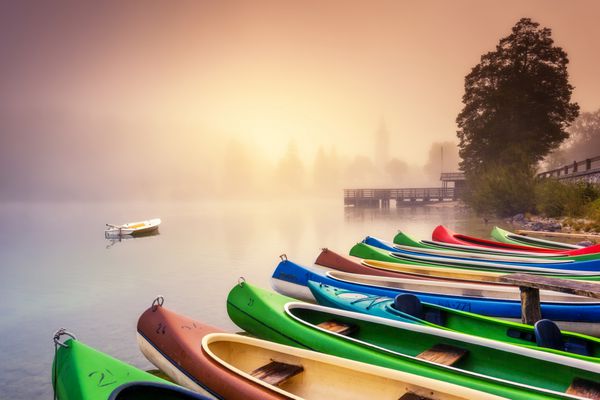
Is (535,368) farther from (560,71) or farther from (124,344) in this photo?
(560,71)

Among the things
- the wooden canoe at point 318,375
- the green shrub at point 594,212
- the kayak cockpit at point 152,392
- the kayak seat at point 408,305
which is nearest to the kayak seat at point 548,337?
the kayak seat at point 408,305

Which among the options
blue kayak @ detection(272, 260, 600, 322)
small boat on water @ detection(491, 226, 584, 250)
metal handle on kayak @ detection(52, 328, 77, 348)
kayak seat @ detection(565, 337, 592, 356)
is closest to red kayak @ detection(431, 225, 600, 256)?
small boat on water @ detection(491, 226, 584, 250)

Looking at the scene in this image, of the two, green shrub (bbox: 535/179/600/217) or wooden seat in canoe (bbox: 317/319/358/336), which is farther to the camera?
green shrub (bbox: 535/179/600/217)

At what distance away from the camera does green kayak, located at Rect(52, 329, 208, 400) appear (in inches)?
109

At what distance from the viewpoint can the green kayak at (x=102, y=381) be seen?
278 cm

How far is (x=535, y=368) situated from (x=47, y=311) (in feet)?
31.4

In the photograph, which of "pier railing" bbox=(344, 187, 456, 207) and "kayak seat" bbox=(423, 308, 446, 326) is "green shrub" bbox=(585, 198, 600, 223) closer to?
"kayak seat" bbox=(423, 308, 446, 326)

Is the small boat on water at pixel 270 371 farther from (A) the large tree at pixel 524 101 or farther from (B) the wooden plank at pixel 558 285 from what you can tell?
(A) the large tree at pixel 524 101

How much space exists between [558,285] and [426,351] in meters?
2.23

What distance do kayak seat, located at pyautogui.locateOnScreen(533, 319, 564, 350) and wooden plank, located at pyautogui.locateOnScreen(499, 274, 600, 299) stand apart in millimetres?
1151

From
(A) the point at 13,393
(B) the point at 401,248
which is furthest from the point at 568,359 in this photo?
(B) the point at 401,248

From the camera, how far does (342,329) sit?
4305 millimetres

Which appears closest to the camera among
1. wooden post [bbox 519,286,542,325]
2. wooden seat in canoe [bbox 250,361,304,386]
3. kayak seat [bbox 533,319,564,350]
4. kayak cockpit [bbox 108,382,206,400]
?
kayak cockpit [bbox 108,382,206,400]

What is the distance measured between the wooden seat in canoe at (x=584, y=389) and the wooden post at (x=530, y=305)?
2282 millimetres
